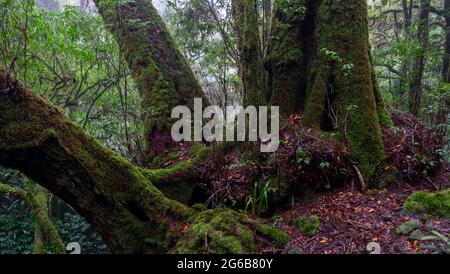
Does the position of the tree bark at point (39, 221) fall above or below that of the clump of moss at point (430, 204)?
below

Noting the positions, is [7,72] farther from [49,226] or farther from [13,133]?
[49,226]

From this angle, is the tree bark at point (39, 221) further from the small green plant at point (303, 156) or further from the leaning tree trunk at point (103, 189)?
the small green plant at point (303, 156)

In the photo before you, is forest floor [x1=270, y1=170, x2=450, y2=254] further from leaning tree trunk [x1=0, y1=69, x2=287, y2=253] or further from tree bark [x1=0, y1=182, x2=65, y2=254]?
tree bark [x1=0, y1=182, x2=65, y2=254]

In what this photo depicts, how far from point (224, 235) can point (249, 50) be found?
319 centimetres

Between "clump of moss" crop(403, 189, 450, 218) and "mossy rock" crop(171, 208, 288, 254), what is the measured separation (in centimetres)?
136

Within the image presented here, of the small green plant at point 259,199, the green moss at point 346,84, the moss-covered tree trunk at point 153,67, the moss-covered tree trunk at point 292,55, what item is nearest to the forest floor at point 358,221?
the small green plant at point 259,199

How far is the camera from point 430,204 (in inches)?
139

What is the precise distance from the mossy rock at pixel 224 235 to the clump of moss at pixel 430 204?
53.5 inches

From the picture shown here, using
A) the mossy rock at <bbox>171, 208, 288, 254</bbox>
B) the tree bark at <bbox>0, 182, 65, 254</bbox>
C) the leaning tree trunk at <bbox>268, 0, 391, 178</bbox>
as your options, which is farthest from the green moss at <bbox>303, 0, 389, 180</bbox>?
the tree bark at <bbox>0, 182, 65, 254</bbox>

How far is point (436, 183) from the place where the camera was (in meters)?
4.30

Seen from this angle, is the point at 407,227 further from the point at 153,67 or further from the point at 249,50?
the point at 153,67

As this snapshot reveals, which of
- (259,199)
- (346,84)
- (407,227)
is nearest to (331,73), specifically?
(346,84)

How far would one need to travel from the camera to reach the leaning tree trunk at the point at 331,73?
4461 millimetres
